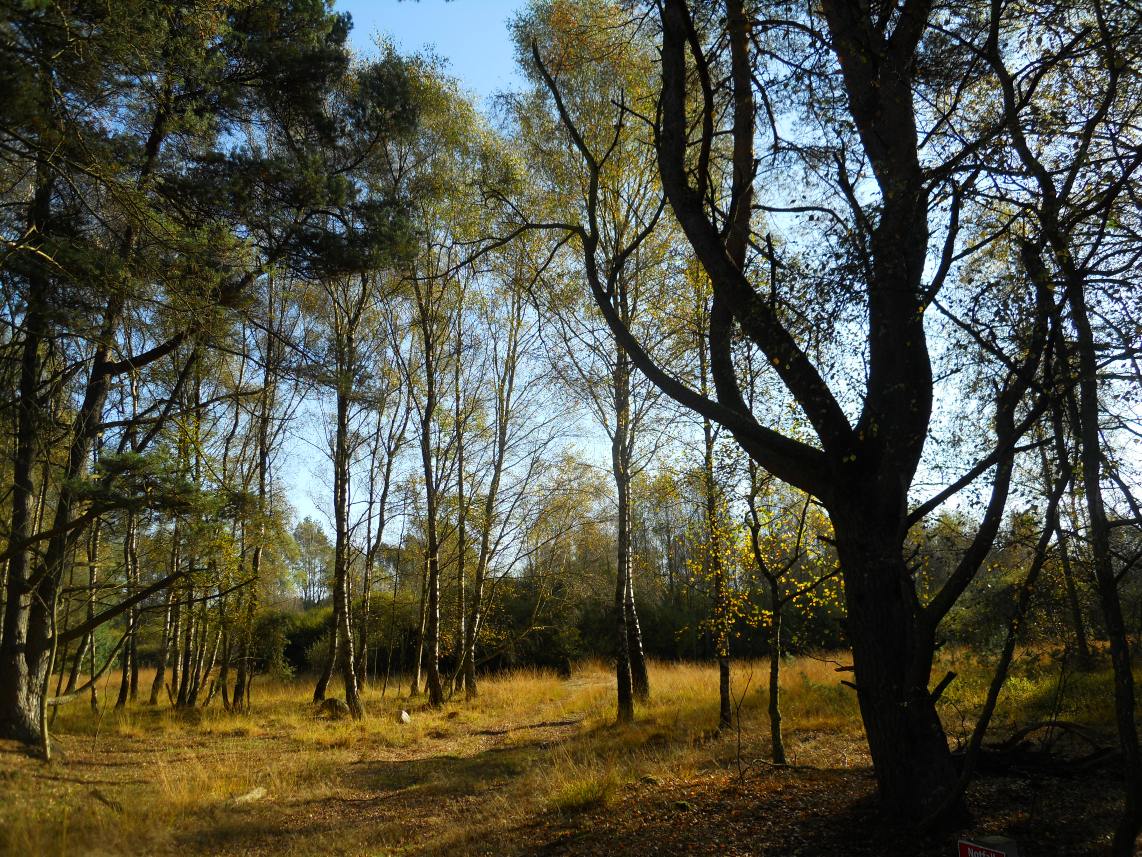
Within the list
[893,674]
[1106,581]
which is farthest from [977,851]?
[1106,581]

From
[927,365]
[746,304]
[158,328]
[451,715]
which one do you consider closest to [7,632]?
[158,328]

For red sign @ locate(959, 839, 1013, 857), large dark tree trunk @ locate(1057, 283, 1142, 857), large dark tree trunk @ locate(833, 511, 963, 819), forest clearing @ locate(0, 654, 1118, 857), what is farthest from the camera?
forest clearing @ locate(0, 654, 1118, 857)

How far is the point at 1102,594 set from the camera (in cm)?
348

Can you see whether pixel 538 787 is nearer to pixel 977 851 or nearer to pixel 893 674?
pixel 893 674

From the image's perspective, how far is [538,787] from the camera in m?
6.70

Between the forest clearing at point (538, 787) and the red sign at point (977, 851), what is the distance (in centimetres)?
129

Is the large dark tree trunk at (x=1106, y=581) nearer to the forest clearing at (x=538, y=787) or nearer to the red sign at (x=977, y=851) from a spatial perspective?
the forest clearing at (x=538, y=787)

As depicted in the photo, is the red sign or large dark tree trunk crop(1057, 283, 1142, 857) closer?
the red sign

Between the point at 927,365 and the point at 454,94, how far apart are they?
1222cm

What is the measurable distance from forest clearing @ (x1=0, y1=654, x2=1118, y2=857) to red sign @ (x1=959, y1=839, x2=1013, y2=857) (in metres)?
1.29

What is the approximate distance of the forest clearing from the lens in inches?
177

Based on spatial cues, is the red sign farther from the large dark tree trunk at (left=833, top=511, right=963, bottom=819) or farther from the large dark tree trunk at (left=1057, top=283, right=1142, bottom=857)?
the large dark tree trunk at (left=833, top=511, right=963, bottom=819)

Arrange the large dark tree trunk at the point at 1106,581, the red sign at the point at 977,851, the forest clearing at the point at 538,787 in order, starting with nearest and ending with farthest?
1. the red sign at the point at 977,851
2. the large dark tree trunk at the point at 1106,581
3. the forest clearing at the point at 538,787

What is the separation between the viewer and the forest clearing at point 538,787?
4492 mm
